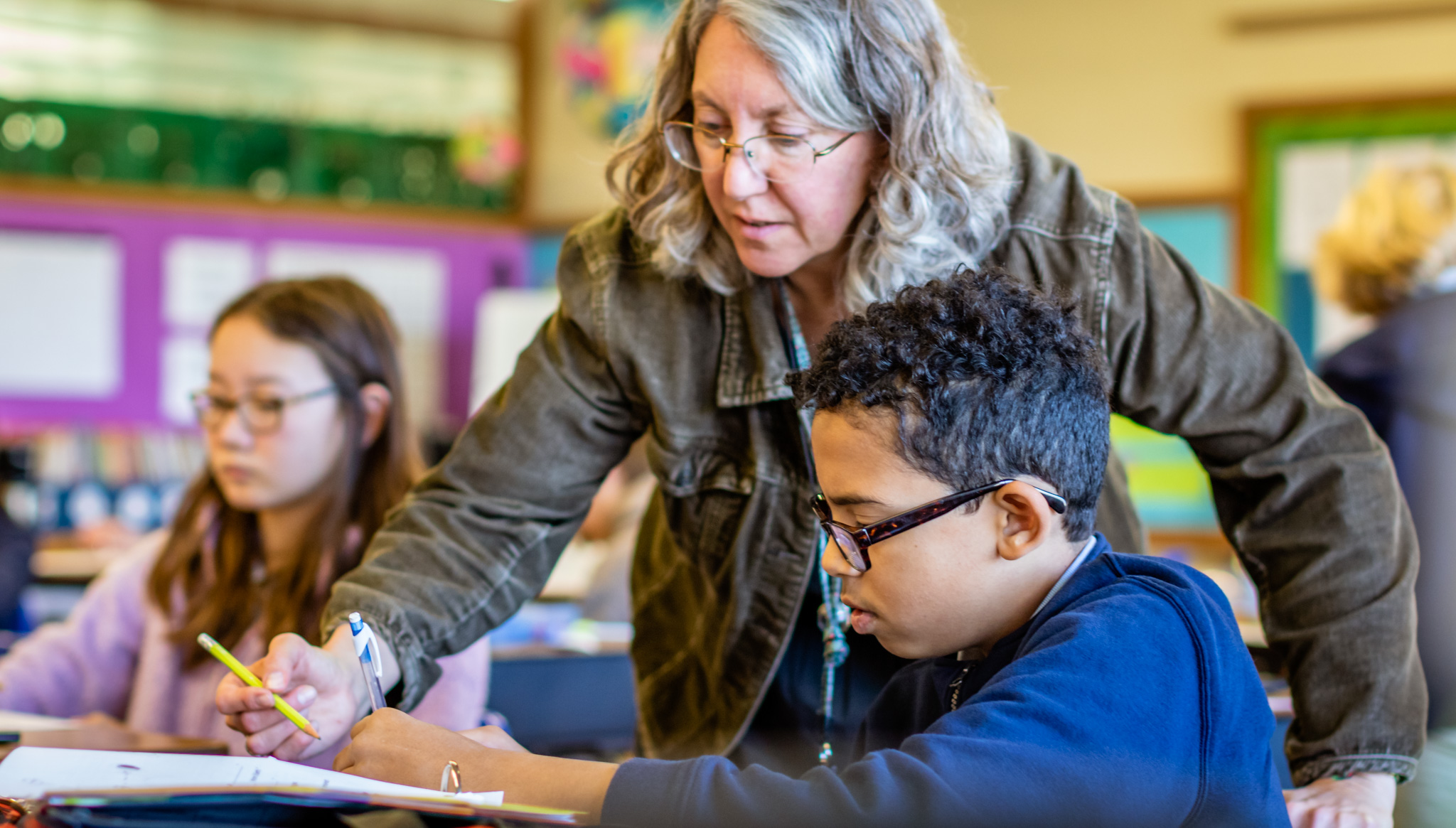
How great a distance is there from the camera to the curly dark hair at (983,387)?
2.97 ft

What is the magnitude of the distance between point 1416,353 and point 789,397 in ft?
4.13

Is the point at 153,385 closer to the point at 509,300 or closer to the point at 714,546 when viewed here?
the point at 509,300

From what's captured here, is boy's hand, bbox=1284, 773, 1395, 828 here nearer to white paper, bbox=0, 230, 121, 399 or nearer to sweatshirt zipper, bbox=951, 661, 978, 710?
sweatshirt zipper, bbox=951, 661, 978, 710

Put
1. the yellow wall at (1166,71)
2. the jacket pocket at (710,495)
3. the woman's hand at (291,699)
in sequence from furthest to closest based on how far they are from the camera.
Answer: the yellow wall at (1166,71), the jacket pocket at (710,495), the woman's hand at (291,699)

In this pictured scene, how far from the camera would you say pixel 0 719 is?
1.39m

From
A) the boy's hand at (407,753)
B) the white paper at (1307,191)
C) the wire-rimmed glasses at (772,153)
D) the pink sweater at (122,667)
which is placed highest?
the white paper at (1307,191)

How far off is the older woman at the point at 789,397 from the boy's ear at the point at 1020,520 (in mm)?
316

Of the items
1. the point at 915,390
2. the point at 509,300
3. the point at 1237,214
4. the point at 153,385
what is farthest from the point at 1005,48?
the point at 915,390

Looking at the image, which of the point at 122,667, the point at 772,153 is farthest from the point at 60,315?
the point at 772,153

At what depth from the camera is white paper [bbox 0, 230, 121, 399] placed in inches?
174

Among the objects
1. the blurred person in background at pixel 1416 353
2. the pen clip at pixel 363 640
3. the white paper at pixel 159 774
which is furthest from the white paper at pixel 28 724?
the blurred person in background at pixel 1416 353

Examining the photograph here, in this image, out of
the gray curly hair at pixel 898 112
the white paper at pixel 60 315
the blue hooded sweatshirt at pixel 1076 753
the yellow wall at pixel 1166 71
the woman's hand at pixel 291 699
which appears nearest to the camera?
the blue hooded sweatshirt at pixel 1076 753

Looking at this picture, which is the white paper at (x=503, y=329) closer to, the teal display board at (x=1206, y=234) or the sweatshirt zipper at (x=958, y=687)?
the teal display board at (x=1206, y=234)

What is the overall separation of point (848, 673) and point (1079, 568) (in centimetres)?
41
